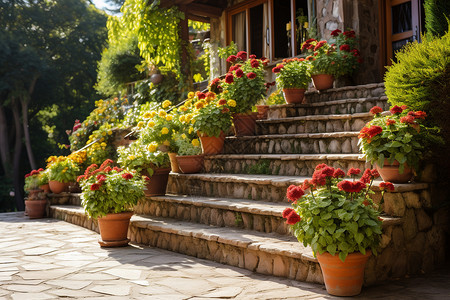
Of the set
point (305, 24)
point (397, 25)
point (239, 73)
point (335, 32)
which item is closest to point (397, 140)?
point (239, 73)

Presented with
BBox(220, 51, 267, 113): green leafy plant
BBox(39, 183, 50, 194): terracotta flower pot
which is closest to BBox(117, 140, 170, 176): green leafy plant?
BBox(220, 51, 267, 113): green leafy plant

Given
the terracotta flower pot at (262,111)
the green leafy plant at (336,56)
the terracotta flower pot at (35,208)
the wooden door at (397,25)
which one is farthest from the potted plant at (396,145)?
the terracotta flower pot at (35,208)

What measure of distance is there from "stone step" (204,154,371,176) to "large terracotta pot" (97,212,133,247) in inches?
56.4

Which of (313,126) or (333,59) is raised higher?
(333,59)

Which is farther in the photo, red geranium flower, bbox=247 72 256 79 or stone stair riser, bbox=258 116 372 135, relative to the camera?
red geranium flower, bbox=247 72 256 79

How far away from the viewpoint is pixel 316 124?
18.9 feet

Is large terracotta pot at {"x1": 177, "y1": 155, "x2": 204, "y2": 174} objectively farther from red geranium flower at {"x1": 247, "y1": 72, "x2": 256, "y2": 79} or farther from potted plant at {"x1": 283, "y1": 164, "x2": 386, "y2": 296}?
potted plant at {"x1": 283, "y1": 164, "x2": 386, "y2": 296}

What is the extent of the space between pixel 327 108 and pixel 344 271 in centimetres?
360

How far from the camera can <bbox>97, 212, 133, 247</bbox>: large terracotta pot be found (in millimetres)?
4812

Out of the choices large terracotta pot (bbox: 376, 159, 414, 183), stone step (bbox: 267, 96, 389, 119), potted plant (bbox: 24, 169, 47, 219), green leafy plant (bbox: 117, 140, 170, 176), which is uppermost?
stone step (bbox: 267, 96, 389, 119)

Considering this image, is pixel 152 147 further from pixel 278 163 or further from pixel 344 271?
pixel 344 271

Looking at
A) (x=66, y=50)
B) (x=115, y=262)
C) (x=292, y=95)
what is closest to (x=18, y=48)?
(x=66, y=50)

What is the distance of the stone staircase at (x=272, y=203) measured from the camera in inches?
136

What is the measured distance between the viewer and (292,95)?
649 cm
